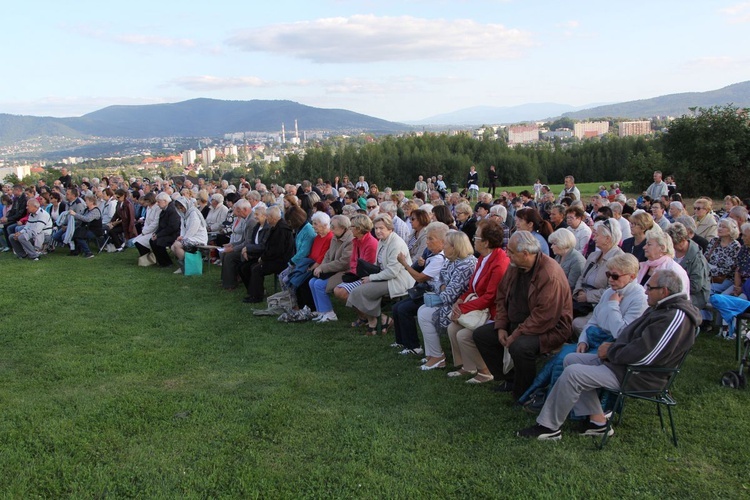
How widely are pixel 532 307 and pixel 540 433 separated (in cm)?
105

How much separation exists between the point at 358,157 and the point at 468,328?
4322 cm

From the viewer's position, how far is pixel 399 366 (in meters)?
6.11

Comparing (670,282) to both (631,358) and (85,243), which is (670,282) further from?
(85,243)

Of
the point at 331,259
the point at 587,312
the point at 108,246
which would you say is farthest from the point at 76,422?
the point at 108,246

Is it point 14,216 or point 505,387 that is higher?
point 14,216

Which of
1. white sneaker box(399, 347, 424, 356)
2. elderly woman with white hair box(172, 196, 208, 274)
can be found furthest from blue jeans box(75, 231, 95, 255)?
white sneaker box(399, 347, 424, 356)

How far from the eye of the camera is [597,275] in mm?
6035

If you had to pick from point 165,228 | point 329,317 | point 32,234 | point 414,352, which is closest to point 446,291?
point 414,352

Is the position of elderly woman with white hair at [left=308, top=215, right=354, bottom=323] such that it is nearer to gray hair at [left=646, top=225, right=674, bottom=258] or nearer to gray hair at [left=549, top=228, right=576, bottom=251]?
gray hair at [left=549, top=228, right=576, bottom=251]

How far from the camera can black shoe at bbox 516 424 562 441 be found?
4.28 metres

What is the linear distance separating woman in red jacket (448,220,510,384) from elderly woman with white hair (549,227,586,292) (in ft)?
2.98

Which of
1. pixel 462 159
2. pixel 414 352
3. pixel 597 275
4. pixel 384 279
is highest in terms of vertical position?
pixel 462 159

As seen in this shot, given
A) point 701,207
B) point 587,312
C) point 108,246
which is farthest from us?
point 108,246

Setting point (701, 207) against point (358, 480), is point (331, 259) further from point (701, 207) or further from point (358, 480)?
point (701, 207)
